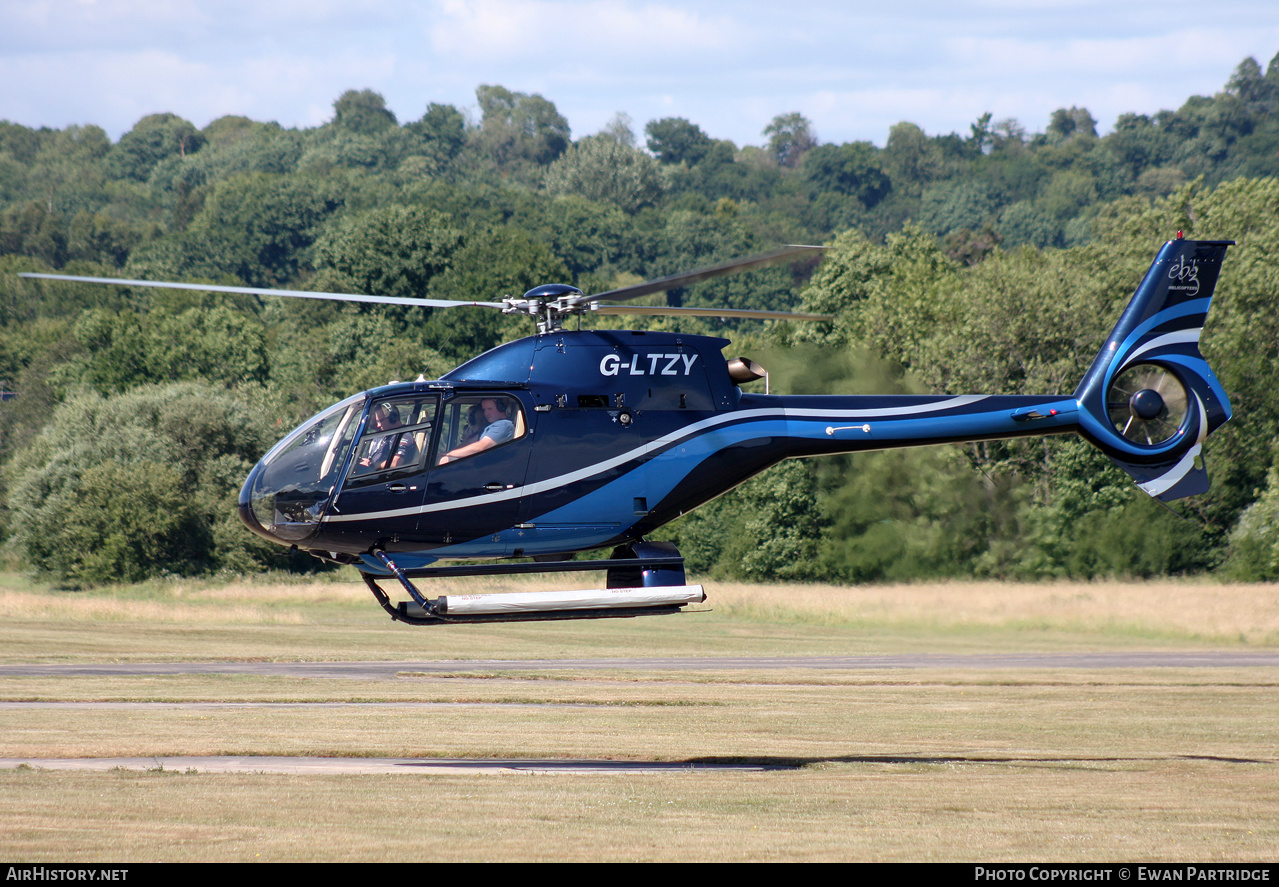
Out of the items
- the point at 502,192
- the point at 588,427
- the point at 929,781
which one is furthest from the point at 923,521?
the point at 502,192

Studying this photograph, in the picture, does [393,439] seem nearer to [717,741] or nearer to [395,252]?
[717,741]

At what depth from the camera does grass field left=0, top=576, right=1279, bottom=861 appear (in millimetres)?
12008

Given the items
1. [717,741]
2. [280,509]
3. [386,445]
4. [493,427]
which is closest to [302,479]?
[280,509]

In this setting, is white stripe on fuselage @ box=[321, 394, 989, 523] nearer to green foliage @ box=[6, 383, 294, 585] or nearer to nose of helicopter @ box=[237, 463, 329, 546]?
nose of helicopter @ box=[237, 463, 329, 546]

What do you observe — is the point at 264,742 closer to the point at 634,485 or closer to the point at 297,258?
the point at 634,485

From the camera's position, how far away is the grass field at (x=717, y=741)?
1201 cm

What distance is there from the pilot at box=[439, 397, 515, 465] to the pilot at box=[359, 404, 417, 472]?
67 centimetres

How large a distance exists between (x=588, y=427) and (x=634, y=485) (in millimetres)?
929

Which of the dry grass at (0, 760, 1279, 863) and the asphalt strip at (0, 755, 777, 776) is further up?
the dry grass at (0, 760, 1279, 863)

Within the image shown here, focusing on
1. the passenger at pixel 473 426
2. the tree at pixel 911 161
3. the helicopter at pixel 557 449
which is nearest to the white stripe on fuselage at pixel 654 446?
the helicopter at pixel 557 449

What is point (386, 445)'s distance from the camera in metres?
14.3

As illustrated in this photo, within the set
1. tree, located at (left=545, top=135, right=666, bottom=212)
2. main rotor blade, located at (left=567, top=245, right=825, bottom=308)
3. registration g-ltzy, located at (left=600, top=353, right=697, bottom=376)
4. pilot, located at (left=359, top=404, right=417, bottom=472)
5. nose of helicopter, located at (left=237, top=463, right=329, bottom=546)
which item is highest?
tree, located at (left=545, top=135, right=666, bottom=212)

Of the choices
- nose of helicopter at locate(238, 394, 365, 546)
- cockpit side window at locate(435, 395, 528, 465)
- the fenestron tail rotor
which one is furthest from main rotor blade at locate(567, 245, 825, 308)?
the fenestron tail rotor

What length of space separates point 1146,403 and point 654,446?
22.9ft
